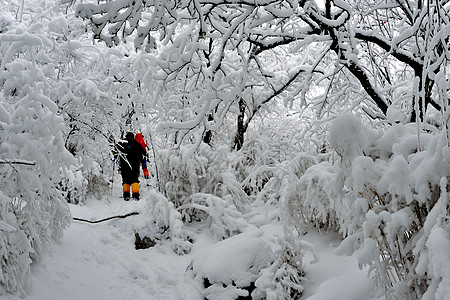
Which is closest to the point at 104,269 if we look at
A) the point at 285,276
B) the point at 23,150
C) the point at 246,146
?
the point at 23,150

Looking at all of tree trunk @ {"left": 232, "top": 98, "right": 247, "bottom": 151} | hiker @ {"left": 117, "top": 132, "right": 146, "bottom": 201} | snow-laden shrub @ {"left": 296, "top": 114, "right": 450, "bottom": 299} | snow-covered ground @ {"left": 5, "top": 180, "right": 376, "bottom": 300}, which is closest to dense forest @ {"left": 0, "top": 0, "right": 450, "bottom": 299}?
snow-laden shrub @ {"left": 296, "top": 114, "right": 450, "bottom": 299}

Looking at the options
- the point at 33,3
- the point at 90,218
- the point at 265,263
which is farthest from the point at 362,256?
the point at 33,3

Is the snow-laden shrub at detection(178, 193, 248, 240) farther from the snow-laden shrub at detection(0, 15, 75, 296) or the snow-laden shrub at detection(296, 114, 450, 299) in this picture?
the snow-laden shrub at detection(296, 114, 450, 299)

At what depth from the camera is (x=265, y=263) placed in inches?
142

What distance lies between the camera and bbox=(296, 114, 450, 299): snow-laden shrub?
1.57m

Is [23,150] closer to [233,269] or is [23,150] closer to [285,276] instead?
[233,269]

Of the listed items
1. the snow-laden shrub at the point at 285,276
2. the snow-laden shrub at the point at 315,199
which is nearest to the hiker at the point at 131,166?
the snow-laden shrub at the point at 315,199

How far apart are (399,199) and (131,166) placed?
706 centimetres

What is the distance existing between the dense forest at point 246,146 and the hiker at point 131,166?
0.85 metres

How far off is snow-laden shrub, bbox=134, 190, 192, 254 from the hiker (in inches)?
86.6

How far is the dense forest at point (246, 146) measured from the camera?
5.75 feet

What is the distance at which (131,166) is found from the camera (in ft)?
26.8

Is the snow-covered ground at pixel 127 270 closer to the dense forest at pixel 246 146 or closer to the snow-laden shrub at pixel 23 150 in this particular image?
the dense forest at pixel 246 146

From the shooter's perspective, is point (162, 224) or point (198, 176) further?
point (198, 176)
